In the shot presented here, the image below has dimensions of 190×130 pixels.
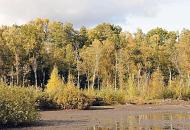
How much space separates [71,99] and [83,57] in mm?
48453

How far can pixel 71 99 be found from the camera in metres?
63.7

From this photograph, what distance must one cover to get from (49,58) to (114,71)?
1586 centimetres

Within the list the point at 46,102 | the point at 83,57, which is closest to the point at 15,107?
the point at 46,102

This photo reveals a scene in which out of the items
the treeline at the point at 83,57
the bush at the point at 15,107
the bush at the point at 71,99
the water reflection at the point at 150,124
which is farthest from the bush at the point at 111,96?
the bush at the point at 15,107

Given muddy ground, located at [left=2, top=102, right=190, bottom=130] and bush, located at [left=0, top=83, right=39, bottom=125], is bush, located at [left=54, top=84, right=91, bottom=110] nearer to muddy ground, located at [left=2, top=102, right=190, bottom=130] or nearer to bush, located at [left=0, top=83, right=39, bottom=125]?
muddy ground, located at [left=2, top=102, right=190, bottom=130]

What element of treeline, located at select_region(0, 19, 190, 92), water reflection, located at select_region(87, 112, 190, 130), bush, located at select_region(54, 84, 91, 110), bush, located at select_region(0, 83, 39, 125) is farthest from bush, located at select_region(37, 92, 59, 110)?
treeline, located at select_region(0, 19, 190, 92)

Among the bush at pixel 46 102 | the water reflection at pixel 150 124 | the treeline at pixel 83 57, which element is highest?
the treeline at pixel 83 57

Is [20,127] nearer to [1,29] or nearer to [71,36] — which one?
[1,29]

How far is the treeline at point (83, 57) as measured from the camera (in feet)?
328

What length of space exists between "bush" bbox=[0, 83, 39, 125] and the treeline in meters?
55.0

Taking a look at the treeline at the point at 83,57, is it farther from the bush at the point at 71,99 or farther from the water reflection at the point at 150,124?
the water reflection at the point at 150,124

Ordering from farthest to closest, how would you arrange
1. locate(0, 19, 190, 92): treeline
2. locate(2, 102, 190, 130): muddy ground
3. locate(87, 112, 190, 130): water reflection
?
locate(0, 19, 190, 92): treeline
locate(2, 102, 190, 130): muddy ground
locate(87, 112, 190, 130): water reflection

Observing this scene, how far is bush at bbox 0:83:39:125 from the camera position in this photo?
3716 cm

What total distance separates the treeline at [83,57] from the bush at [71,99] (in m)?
31.8
